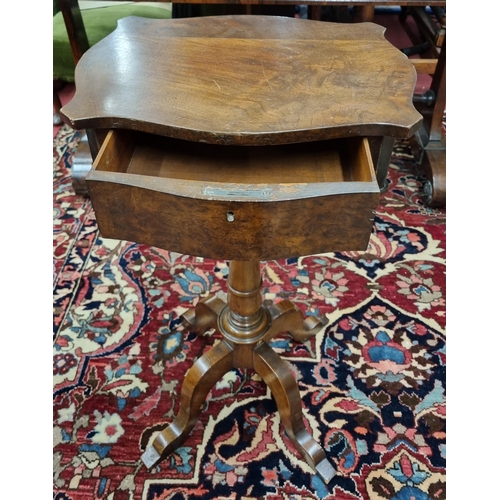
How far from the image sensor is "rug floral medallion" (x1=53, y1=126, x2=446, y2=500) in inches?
36.8

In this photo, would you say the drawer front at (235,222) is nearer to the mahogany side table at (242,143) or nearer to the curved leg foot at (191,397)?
the mahogany side table at (242,143)

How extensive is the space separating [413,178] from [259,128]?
48.8 inches

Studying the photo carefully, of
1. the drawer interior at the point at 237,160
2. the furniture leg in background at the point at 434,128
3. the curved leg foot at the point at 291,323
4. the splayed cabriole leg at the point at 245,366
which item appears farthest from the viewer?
the furniture leg in background at the point at 434,128

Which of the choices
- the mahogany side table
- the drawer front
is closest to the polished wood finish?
the mahogany side table

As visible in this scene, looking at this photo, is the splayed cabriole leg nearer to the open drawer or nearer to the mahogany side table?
the mahogany side table

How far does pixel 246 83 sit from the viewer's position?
710 mm

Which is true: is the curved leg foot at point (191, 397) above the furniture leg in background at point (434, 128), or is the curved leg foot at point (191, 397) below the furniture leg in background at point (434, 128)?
below

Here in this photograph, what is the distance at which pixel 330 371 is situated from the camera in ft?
3.65

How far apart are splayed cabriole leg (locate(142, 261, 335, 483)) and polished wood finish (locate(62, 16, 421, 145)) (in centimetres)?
34

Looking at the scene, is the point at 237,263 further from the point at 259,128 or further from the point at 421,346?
the point at 421,346

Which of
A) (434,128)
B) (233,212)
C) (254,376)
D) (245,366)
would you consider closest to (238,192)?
(233,212)

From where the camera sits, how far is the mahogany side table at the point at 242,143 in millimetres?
569

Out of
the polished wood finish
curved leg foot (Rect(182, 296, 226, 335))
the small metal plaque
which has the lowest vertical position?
curved leg foot (Rect(182, 296, 226, 335))

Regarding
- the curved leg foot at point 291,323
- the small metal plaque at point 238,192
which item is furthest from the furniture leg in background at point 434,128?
the small metal plaque at point 238,192
